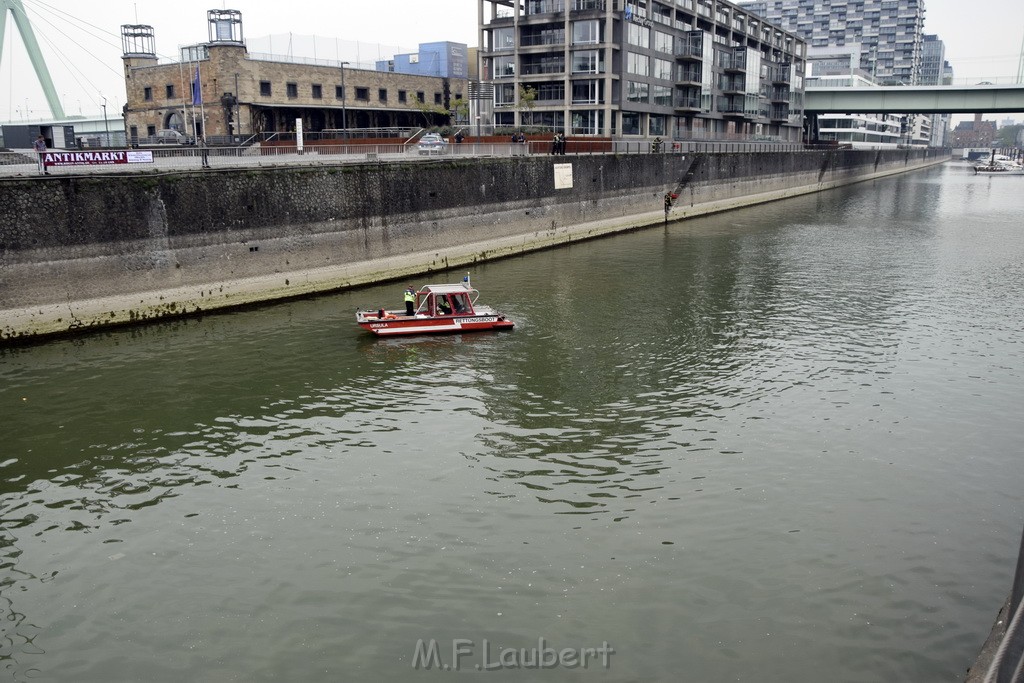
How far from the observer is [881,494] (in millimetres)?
15211

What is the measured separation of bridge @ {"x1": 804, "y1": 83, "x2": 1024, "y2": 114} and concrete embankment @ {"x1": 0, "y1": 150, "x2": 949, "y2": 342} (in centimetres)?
7033

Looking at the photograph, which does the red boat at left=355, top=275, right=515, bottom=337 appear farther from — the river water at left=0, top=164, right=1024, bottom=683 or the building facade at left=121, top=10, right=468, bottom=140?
the building facade at left=121, top=10, right=468, bottom=140

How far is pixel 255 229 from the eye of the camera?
32.0 metres

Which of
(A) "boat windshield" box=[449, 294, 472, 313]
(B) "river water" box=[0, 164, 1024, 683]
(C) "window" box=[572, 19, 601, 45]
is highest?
(C) "window" box=[572, 19, 601, 45]

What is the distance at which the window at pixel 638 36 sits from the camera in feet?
260

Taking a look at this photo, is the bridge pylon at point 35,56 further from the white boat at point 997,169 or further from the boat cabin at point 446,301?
the white boat at point 997,169

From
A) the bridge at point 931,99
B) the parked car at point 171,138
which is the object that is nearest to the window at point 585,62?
the parked car at point 171,138

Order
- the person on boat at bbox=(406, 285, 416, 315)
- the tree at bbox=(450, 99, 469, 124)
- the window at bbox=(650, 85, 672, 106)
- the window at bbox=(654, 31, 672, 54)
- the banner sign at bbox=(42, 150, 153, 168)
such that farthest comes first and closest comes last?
the tree at bbox=(450, 99, 469, 124)
the window at bbox=(650, 85, 672, 106)
the window at bbox=(654, 31, 672, 54)
the banner sign at bbox=(42, 150, 153, 168)
the person on boat at bbox=(406, 285, 416, 315)

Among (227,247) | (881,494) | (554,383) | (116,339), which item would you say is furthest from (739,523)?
(227,247)

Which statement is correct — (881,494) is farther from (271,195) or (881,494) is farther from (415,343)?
(271,195)

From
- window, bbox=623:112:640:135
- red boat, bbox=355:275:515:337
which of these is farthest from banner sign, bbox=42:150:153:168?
window, bbox=623:112:640:135

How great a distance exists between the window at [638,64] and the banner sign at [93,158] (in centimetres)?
5870

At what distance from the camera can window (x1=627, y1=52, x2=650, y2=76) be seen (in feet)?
262

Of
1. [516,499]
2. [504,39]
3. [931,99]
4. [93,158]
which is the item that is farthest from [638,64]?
[516,499]
